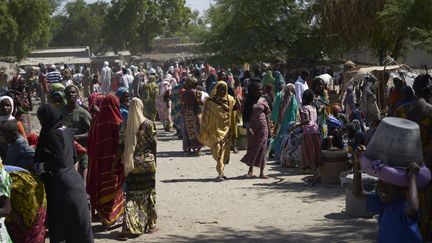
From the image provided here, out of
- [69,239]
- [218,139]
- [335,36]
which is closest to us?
[69,239]

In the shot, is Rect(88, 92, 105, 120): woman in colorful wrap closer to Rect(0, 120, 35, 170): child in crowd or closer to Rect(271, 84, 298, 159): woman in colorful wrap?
Rect(0, 120, 35, 170): child in crowd

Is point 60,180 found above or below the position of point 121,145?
below

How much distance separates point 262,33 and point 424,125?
21256mm

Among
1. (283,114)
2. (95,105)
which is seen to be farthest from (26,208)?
(283,114)

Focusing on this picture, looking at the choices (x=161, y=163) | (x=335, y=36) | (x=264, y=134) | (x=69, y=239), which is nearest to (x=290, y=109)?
(x=264, y=134)

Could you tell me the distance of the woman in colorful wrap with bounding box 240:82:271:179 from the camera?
11.4 meters

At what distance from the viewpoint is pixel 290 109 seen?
12.9m

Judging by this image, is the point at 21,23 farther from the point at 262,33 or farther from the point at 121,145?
the point at 121,145

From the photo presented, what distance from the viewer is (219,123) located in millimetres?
11438

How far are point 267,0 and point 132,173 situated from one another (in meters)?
20.6

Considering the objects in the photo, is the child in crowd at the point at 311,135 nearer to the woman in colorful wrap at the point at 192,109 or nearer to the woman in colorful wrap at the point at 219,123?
the woman in colorful wrap at the point at 219,123

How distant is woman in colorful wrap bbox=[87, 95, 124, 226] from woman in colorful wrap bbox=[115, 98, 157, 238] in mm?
189

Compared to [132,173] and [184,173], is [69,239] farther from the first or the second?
[184,173]

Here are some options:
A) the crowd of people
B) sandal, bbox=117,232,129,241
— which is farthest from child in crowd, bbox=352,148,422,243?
sandal, bbox=117,232,129,241
